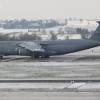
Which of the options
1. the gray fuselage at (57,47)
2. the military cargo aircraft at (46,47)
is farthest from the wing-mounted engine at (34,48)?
the gray fuselage at (57,47)

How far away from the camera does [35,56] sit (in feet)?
207

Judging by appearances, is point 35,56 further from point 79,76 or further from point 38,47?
point 79,76

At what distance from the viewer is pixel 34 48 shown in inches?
2445

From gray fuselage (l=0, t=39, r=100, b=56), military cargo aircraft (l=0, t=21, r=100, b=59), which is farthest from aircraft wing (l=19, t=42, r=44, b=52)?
gray fuselage (l=0, t=39, r=100, b=56)

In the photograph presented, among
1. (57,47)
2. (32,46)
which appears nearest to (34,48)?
(32,46)

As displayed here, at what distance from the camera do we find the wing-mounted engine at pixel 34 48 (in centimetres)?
6175

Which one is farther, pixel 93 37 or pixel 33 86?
pixel 93 37

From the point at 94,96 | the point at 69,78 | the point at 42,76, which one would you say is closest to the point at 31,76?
the point at 42,76

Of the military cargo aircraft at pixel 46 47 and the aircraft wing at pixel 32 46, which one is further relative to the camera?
the military cargo aircraft at pixel 46 47

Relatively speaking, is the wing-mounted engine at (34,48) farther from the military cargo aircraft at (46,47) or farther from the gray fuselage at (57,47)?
the gray fuselage at (57,47)

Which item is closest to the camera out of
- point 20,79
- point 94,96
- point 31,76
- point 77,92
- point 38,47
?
point 94,96

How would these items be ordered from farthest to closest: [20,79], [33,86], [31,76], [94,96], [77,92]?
1. [31,76]
2. [20,79]
3. [33,86]
4. [77,92]
5. [94,96]

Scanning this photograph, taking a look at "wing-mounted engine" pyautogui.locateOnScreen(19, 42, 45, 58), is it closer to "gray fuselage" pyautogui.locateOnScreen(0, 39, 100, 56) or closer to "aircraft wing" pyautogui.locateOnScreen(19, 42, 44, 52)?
"aircraft wing" pyautogui.locateOnScreen(19, 42, 44, 52)

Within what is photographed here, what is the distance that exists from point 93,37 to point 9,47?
12727 mm
